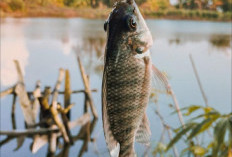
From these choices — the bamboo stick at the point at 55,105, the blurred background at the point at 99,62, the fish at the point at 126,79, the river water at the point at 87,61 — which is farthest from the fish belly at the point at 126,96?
the bamboo stick at the point at 55,105

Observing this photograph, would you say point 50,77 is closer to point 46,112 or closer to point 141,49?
point 46,112

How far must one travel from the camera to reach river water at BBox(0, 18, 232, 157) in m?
9.60

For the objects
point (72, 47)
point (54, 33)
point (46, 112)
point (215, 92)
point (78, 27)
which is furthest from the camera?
point (78, 27)

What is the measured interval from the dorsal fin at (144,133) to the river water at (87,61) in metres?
4.51

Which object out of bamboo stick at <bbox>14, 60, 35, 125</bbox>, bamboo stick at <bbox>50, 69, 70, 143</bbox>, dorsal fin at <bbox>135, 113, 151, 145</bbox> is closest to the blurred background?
dorsal fin at <bbox>135, 113, 151, 145</bbox>

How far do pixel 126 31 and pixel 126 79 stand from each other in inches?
3.0

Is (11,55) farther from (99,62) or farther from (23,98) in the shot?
(99,62)

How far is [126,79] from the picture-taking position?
52 centimetres

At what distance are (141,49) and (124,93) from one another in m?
0.07

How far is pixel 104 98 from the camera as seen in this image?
483 millimetres

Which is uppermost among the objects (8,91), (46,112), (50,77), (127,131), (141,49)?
(141,49)

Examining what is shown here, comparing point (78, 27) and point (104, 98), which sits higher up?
point (104, 98)

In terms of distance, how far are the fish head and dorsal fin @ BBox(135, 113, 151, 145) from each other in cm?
11

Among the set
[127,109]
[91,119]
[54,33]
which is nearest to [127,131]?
[127,109]
